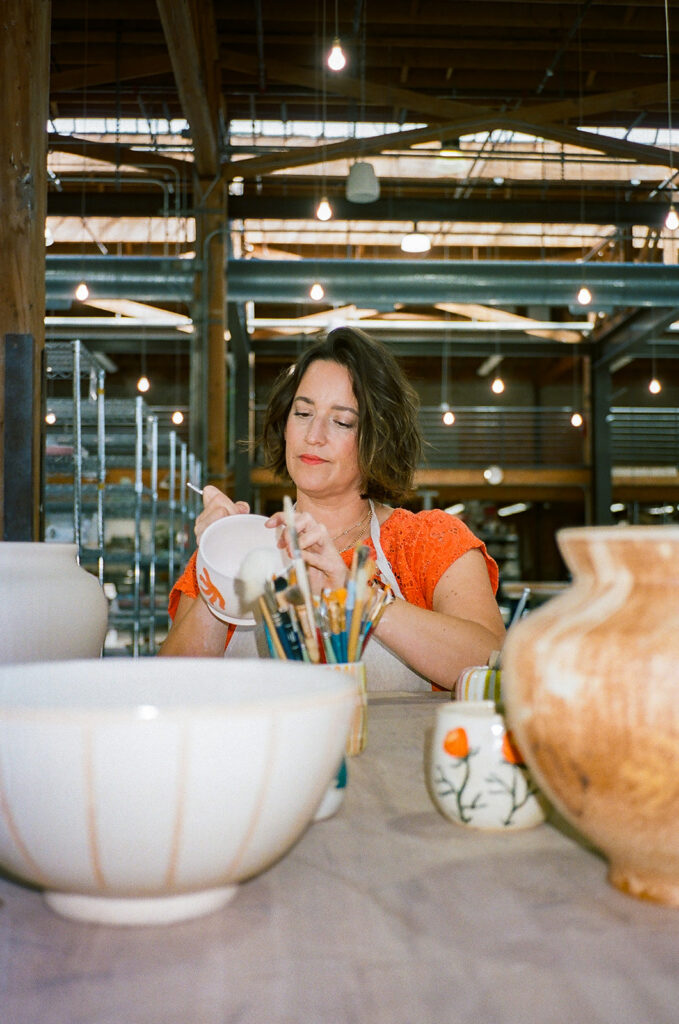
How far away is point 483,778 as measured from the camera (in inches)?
28.4

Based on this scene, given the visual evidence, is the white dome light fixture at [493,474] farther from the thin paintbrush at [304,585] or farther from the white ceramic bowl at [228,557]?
the thin paintbrush at [304,585]

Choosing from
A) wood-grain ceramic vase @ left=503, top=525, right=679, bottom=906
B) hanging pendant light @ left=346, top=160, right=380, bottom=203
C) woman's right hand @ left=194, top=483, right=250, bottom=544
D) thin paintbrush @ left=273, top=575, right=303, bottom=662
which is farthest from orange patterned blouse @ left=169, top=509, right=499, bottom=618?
hanging pendant light @ left=346, top=160, right=380, bottom=203

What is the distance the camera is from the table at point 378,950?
1.48ft

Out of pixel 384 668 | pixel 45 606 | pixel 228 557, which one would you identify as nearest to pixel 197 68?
pixel 384 668

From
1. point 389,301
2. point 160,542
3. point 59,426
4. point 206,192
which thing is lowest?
point 160,542

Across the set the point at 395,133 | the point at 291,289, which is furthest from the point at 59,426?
the point at 395,133

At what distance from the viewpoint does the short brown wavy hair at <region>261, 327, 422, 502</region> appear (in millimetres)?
1950

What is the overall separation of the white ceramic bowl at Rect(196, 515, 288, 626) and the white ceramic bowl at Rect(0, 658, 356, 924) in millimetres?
704

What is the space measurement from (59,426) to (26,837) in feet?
26.8

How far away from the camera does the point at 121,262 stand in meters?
8.22

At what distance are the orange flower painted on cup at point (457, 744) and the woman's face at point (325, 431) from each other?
125cm

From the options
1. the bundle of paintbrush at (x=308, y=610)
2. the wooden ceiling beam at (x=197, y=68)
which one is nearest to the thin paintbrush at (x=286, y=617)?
the bundle of paintbrush at (x=308, y=610)

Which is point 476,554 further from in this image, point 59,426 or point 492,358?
point 492,358

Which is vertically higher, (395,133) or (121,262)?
(395,133)
